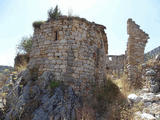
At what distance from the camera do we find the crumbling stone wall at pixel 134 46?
8898 mm

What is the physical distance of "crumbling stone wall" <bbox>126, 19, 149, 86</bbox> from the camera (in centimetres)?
890

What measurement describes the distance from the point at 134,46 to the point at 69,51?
5022 mm

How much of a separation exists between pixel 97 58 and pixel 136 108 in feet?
9.81

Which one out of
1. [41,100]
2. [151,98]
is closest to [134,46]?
[151,98]

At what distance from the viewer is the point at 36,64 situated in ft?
21.2

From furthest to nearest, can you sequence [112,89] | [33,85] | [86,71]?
[112,89]
[86,71]
[33,85]

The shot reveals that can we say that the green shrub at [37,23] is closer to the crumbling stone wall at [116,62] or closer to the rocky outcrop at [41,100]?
the rocky outcrop at [41,100]

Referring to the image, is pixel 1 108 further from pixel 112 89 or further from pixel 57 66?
pixel 112 89

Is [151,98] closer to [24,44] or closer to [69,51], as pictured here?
[69,51]

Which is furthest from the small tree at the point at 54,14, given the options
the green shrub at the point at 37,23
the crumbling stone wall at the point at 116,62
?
the crumbling stone wall at the point at 116,62

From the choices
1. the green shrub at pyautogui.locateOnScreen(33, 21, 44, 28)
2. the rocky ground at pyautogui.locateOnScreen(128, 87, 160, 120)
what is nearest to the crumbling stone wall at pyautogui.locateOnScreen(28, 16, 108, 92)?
the green shrub at pyautogui.locateOnScreen(33, 21, 44, 28)

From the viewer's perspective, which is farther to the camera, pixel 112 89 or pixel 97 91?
pixel 112 89

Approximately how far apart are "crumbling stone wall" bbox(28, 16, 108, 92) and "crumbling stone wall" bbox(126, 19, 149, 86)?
295 cm

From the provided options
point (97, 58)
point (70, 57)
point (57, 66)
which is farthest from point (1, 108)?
point (97, 58)
